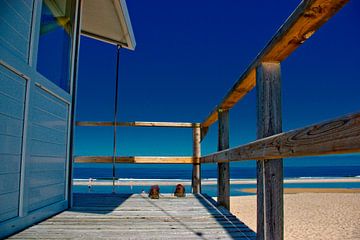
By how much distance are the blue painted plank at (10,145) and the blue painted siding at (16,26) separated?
0.55 m

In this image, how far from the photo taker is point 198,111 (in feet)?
200

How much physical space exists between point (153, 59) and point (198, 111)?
1438 cm

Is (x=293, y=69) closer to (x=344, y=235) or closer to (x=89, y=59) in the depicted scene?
(x=89, y=59)

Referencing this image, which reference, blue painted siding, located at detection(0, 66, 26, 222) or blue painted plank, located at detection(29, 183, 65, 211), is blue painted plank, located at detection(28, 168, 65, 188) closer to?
blue painted plank, located at detection(29, 183, 65, 211)

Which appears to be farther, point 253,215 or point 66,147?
point 253,215

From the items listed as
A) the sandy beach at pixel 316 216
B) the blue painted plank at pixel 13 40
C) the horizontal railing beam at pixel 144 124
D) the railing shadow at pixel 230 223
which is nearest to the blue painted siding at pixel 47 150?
the blue painted plank at pixel 13 40

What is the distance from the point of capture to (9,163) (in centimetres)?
197

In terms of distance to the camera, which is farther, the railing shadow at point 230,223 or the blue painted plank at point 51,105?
the blue painted plank at point 51,105

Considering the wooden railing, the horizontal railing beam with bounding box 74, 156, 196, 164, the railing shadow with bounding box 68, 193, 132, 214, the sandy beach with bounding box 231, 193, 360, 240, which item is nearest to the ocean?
the horizontal railing beam with bounding box 74, 156, 196, 164

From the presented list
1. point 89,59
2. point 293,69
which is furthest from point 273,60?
point 293,69

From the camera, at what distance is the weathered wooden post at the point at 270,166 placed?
1.51 m

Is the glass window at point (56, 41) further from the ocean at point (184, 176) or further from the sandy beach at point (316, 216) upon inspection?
the sandy beach at point (316, 216)

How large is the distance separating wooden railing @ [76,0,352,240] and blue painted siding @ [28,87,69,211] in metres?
1.47

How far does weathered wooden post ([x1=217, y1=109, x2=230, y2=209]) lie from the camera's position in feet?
10.1
